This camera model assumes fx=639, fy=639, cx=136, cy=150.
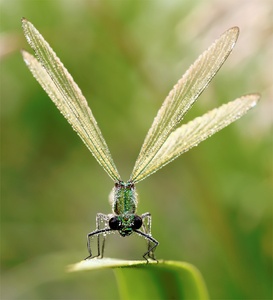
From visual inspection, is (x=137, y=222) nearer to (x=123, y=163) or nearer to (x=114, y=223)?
(x=114, y=223)

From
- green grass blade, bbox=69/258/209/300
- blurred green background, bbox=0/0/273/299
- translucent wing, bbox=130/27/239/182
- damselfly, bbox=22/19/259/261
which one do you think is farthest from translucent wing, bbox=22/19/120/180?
blurred green background, bbox=0/0/273/299

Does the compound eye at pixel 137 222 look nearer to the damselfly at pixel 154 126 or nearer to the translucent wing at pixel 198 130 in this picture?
the damselfly at pixel 154 126

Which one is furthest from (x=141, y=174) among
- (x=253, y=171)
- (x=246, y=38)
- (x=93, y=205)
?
(x=93, y=205)

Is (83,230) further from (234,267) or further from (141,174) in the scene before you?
(141,174)

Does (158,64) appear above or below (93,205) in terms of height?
above

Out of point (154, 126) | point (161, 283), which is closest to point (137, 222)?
point (161, 283)

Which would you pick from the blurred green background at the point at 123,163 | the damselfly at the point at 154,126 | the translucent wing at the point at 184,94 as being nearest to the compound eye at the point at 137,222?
the damselfly at the point at 154,126
